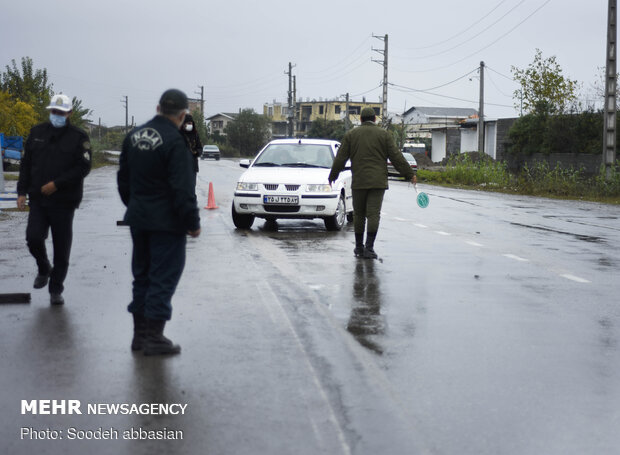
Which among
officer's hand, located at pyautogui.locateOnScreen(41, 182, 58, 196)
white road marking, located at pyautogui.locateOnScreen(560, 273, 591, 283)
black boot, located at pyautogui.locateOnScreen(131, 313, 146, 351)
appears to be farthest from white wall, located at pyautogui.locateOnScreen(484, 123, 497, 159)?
black boot, located at pyautogui.locateOnScreen(131, 313, 146, 351)

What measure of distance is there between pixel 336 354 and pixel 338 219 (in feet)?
31.0

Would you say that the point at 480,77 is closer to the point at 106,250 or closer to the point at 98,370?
the point at 106,250

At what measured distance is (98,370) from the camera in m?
5.96

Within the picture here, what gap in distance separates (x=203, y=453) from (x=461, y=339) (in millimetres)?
3160

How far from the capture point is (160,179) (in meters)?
6.30

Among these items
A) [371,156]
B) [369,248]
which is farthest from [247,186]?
[369,248]

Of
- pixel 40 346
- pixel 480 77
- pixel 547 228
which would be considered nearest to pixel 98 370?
pixel 40 346

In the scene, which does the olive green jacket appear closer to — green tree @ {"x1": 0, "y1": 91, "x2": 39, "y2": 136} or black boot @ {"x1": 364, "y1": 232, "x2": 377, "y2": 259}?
black boot @ {"x1": 364, "y1": 232, "x2": 377, "y2": 259}

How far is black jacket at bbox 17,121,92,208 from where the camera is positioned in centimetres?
829

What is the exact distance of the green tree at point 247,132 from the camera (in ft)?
398

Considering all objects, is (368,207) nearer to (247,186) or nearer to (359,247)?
(359,247)

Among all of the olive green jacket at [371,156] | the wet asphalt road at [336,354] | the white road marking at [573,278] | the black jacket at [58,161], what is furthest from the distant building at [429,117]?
the black jacket at [58,161]

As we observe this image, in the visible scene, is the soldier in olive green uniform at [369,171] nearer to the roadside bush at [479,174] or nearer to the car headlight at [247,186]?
the car headlight at [247,186]

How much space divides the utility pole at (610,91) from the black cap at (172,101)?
83.0ft
